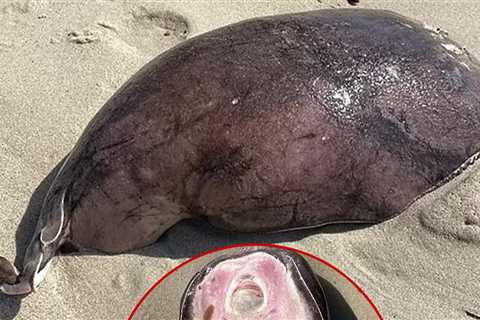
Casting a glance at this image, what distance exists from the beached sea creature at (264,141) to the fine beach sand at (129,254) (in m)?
0.11

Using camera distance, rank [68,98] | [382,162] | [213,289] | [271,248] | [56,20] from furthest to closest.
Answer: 1. [56,20]
2. [68,98]
3. [382,162]
4. [271,248]
5. [213,289]

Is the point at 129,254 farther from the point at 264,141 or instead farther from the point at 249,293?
the point at 264,141

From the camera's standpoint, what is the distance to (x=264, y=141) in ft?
7.79

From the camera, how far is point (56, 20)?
3.78 m

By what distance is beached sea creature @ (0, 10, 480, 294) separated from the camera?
2.39 m

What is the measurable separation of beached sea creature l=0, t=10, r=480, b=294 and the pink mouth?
36cm

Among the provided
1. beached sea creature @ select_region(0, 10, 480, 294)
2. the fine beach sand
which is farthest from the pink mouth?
beached sea creature @ select_region(0, 10, 480, 294)

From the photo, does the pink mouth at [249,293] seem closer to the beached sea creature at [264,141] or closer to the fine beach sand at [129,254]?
the fine beach sand at [129,254]

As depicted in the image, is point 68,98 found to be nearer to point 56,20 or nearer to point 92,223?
point 56,20

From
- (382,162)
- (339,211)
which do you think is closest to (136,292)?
(339,211)

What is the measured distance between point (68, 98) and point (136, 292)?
4.26ft

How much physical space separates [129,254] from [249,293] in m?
0.66

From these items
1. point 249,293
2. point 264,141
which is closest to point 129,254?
point 249,293

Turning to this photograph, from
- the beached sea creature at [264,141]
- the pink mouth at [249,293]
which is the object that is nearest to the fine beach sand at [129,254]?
the beached sea creature at [264,141]
